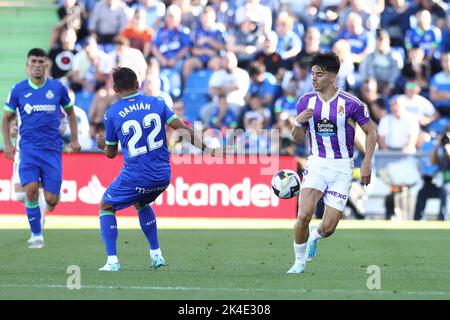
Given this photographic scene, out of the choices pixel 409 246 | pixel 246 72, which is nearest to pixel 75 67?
pixel 246 72

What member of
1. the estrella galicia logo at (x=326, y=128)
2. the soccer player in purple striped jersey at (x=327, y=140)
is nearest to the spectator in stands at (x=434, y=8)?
the soccer player in purple striped jersey at (x=327, y=140)

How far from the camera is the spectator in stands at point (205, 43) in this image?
23109 mm

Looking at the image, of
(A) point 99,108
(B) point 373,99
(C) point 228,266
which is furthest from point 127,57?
(C) point 228,266

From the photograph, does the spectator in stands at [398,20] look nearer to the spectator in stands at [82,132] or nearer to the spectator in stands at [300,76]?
the spectator in stands at [300,76]

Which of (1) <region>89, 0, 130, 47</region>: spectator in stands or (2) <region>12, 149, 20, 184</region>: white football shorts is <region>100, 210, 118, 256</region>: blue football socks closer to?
(2) <region>12, 149, 20, 184</region>: white football shorts

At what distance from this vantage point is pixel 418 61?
2203cm

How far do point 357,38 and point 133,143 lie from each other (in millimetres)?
12384

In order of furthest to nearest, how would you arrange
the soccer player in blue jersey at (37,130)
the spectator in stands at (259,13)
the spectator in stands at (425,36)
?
the spectator in stands at (259,13) < the spectator in stands at (425,36) < the soccer player in blue jersey at (37,130)

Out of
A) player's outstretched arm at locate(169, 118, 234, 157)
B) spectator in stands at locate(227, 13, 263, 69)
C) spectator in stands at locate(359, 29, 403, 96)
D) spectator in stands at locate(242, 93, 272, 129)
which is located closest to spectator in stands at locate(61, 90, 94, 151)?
spectator in stands at locate(242, 93, 272, 129)

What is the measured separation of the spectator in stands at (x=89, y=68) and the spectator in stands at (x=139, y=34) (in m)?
0.66

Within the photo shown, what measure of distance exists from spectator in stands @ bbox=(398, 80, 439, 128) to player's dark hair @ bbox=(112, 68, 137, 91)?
11.2m

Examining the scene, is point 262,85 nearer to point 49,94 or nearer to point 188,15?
point 188,15
